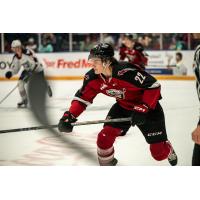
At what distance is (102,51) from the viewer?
11.9 ft

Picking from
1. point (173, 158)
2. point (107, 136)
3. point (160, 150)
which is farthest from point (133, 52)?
point (173, 158)

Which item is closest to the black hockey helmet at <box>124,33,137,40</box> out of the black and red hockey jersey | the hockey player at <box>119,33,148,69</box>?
the hockey player at <box>119,33,148,69</box>

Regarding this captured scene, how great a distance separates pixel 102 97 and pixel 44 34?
71 cm

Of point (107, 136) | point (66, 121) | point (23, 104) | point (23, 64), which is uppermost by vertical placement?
point (23, 64)

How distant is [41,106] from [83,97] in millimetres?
379

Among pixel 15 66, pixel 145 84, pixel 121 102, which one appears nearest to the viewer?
pixel 145 84

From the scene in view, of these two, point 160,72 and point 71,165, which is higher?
point 160,72

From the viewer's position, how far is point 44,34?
12.5 feet

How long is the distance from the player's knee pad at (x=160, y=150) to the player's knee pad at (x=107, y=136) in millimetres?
313

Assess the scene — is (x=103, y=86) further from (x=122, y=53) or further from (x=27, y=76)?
(x=27, y=76)
